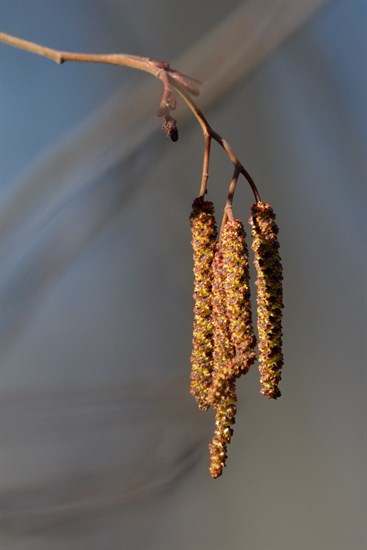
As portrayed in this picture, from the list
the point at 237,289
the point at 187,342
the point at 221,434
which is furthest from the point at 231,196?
the point at 187,342

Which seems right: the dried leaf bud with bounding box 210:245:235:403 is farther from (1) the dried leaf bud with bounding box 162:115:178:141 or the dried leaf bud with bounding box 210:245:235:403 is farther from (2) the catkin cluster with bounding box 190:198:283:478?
(1) the dried leaf bud with bounding box 162:115:178:141

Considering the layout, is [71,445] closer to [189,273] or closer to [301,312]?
[189,273]

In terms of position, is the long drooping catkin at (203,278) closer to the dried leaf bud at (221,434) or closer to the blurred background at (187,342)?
the dried leaf bud at (221,434)

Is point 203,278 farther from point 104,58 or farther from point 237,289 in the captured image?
point 104,58

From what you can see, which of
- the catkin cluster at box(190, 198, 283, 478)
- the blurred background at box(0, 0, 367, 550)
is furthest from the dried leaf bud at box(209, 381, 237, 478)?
the blurred background at box(0, 0, 367, 550)

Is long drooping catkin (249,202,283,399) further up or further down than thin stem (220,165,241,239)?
further down

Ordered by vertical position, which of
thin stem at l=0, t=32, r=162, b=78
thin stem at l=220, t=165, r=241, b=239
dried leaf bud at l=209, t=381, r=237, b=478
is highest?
thin stem at l=0, t=32, r=162, b=78

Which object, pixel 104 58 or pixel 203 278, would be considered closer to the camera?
pixel 104 58
